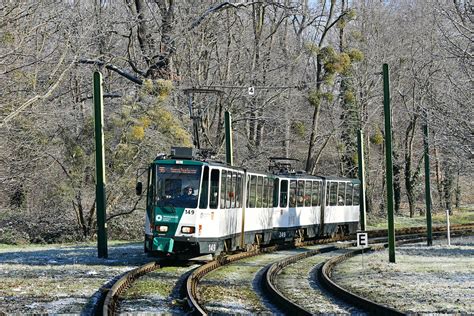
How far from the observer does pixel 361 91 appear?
49.2 m

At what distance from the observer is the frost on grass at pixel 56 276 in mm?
13516

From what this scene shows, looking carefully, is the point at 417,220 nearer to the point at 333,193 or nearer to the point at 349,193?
the point at 349,193

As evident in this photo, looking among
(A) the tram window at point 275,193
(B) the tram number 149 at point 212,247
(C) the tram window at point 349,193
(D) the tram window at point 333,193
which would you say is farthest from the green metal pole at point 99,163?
(C) the tram window at point 349,193

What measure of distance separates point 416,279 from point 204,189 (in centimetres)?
597

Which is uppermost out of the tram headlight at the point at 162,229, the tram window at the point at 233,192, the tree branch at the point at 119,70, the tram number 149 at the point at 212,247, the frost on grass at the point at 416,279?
the tree branch at the point at 119,70

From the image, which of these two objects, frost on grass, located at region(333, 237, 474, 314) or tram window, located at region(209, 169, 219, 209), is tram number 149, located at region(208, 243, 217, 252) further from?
frost on grass, located at region(333, 237, 474, 314)

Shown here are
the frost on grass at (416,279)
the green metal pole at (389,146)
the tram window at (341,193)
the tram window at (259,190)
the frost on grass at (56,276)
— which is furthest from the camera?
the tram window at (341,193)

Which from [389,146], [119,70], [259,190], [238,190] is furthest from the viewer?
[119,70]

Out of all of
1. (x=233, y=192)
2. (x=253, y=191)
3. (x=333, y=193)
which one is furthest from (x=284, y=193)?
(x=233, y=192)

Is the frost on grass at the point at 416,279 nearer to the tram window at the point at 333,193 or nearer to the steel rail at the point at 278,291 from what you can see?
the steel rail at the point at 278,291

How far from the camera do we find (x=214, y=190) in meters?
21.8

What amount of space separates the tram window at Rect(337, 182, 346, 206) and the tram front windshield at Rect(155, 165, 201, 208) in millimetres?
16726

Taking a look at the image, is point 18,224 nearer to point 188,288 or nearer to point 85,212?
point 85,212

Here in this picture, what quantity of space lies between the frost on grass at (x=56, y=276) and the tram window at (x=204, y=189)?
2.41 m
